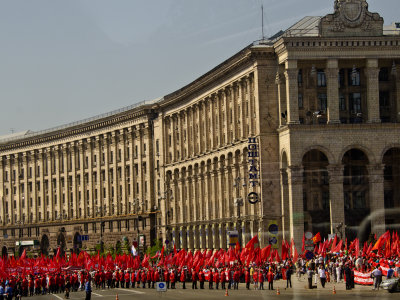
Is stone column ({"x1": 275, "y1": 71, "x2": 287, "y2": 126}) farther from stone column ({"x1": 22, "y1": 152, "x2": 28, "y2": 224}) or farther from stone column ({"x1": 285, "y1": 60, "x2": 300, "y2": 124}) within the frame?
stone column ({"x1": 22, "y1": 152, "x2": 28, "y2": 224})

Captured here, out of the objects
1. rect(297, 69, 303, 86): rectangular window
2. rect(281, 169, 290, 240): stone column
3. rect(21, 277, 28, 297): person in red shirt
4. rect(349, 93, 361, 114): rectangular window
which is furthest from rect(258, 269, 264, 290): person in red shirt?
rect(349, 93, 361, 114): rectangular window

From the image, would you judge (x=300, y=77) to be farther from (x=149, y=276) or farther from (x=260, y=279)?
(x=260, y=279)

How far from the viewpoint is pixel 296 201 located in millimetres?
101375

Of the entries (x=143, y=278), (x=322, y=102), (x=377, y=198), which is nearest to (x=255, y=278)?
(x=143, y=278)

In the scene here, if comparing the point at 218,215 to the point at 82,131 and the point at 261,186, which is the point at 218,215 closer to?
the point at 261,186

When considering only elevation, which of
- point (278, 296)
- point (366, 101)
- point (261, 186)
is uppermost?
point (366, 101)

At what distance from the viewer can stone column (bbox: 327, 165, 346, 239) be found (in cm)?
10056

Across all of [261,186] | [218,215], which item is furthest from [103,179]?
[261,186]

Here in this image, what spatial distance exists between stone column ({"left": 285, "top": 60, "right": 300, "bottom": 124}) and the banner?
31.7m

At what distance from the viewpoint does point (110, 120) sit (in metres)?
162

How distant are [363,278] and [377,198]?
3151 cm

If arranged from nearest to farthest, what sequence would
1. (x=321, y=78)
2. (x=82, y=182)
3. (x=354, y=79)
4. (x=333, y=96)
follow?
(x=333, y=96)
(x=321, y=78)
(x=354, y=79)
(x=82, y=182)

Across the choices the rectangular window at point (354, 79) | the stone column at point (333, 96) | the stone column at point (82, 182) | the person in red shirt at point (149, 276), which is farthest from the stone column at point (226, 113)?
the stone column at point (82, 182)

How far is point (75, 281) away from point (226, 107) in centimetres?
3640
